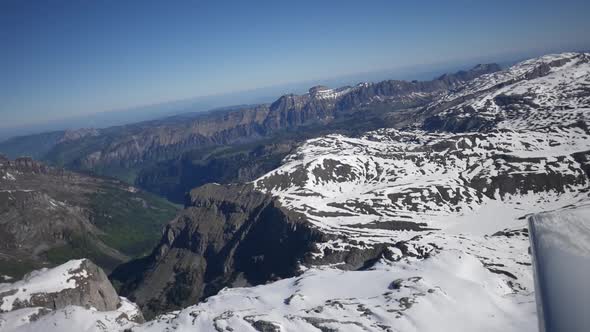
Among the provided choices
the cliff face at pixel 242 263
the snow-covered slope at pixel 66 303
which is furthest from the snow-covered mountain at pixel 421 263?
the snow-covered slope at pixel 66 303

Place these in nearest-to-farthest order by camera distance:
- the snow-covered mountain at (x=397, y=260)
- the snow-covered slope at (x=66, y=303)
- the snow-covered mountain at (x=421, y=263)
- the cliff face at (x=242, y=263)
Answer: the snow-covered mountain at (x=421, y=263) → the snow-covered mountain at (x=397, y=260) → the snow-covered slope at (x=66, y=303) → the cliff face at (x=242, y=263)

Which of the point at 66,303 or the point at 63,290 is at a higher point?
the point at 63,290

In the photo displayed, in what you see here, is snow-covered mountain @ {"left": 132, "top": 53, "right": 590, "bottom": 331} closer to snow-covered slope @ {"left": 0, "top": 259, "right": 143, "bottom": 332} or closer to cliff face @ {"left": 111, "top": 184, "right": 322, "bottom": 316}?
cliff face @ {"left": 111, "top": 184, "right": 322, "bottom": 316}

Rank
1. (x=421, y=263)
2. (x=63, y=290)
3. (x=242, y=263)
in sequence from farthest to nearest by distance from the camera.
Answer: (x=242, y=263) → (x=63, y=290) → (x=421, y=263)

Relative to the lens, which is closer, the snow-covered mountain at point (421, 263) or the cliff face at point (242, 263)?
the snow-covered mountain at point (421, 263)

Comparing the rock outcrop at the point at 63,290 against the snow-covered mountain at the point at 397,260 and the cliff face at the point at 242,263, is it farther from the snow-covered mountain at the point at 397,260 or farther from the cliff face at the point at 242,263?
the cliff face at the point at 242,263

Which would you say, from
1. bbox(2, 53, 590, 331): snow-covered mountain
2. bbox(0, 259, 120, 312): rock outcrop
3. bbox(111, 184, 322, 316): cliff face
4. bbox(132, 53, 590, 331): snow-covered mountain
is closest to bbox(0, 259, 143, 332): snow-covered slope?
bbox(0, 259, 120, 312): rock outcrop

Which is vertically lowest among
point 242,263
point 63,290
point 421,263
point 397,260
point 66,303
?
point 242,263

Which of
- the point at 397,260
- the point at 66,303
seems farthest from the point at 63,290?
the point at 397,260

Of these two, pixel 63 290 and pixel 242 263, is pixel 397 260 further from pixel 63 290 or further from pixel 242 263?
pixel 63 290

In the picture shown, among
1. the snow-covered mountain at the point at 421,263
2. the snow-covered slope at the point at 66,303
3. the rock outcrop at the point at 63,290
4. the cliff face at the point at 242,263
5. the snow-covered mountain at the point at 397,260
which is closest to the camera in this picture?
the snow-covered mountain at the point at 421,263

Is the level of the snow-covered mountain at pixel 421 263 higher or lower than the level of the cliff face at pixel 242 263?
higher

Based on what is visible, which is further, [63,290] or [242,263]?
[242,263]
